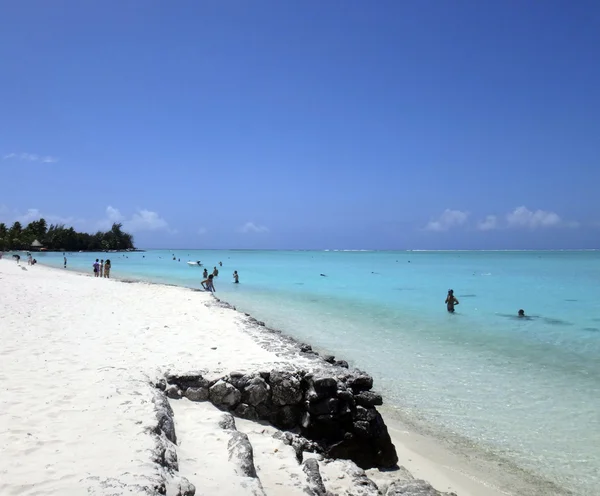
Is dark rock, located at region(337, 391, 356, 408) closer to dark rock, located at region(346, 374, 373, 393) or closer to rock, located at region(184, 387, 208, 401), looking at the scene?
dark rock, located at region(346, 374, 373, 393)

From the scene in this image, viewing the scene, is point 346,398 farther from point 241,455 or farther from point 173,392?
point 173,392

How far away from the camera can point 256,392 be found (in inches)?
249

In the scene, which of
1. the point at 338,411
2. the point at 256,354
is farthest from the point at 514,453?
the point at 256,354

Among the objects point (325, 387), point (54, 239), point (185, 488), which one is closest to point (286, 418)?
point (325, 387)

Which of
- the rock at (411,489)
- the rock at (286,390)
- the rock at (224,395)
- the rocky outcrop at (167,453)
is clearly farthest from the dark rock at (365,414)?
the rocky outcrop at (167,453)

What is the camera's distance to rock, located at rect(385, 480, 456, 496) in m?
4.71

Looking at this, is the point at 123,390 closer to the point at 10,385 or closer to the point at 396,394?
the point at 10,385

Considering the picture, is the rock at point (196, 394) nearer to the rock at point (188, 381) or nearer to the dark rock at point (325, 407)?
the rock at point (188, 381)

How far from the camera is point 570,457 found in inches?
245

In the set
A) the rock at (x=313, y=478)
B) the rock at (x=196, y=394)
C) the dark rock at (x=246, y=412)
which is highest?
the rock at (x=196, y=394)

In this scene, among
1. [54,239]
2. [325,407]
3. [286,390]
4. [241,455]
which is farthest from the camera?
[54,239]

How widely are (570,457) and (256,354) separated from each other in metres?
5.30

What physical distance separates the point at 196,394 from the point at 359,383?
249cm

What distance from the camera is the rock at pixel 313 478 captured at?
4.43 meters
